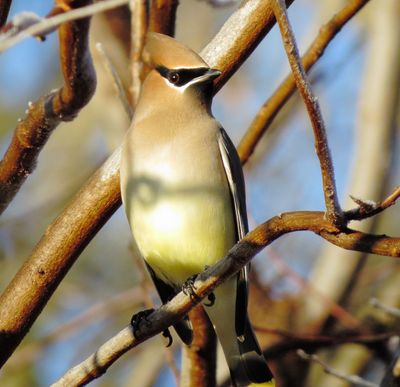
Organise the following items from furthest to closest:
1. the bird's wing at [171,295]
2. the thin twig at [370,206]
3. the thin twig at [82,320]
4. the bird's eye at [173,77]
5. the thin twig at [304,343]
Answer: the thin twig at [82,320] → the thin twig at [304,343] → the bird's eye at [173,77] → the bird's wing at [171,295] → the thin twig at [370,206]

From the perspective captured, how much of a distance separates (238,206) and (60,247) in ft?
2.58

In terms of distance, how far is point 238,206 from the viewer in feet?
11.1

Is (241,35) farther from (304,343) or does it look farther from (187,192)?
(304,343)

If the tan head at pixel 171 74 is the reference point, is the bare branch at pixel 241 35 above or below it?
above

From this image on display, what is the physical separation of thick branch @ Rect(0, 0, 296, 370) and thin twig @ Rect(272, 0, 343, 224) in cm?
73

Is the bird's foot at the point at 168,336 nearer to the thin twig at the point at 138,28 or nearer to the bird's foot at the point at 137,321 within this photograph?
the bird's foot at the point at 137,321

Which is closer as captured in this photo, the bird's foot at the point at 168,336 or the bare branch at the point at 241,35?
the bare branch at the point at 241,35

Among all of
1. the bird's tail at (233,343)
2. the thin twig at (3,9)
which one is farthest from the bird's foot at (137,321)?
the thin twig at (3,9)

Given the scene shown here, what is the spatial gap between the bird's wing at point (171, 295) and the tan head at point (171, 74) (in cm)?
66

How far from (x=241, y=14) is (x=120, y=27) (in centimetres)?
200

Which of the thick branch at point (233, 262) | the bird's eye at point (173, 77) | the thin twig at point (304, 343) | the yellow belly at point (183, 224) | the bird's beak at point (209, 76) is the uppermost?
the bird's beak at point (209, 76)

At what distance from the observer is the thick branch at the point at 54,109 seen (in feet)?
9.45

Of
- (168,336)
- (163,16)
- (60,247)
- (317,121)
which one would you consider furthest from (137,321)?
(163,16)

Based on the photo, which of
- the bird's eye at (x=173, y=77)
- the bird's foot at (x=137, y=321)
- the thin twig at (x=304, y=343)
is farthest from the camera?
the thin twig at (x=304, y=343)
